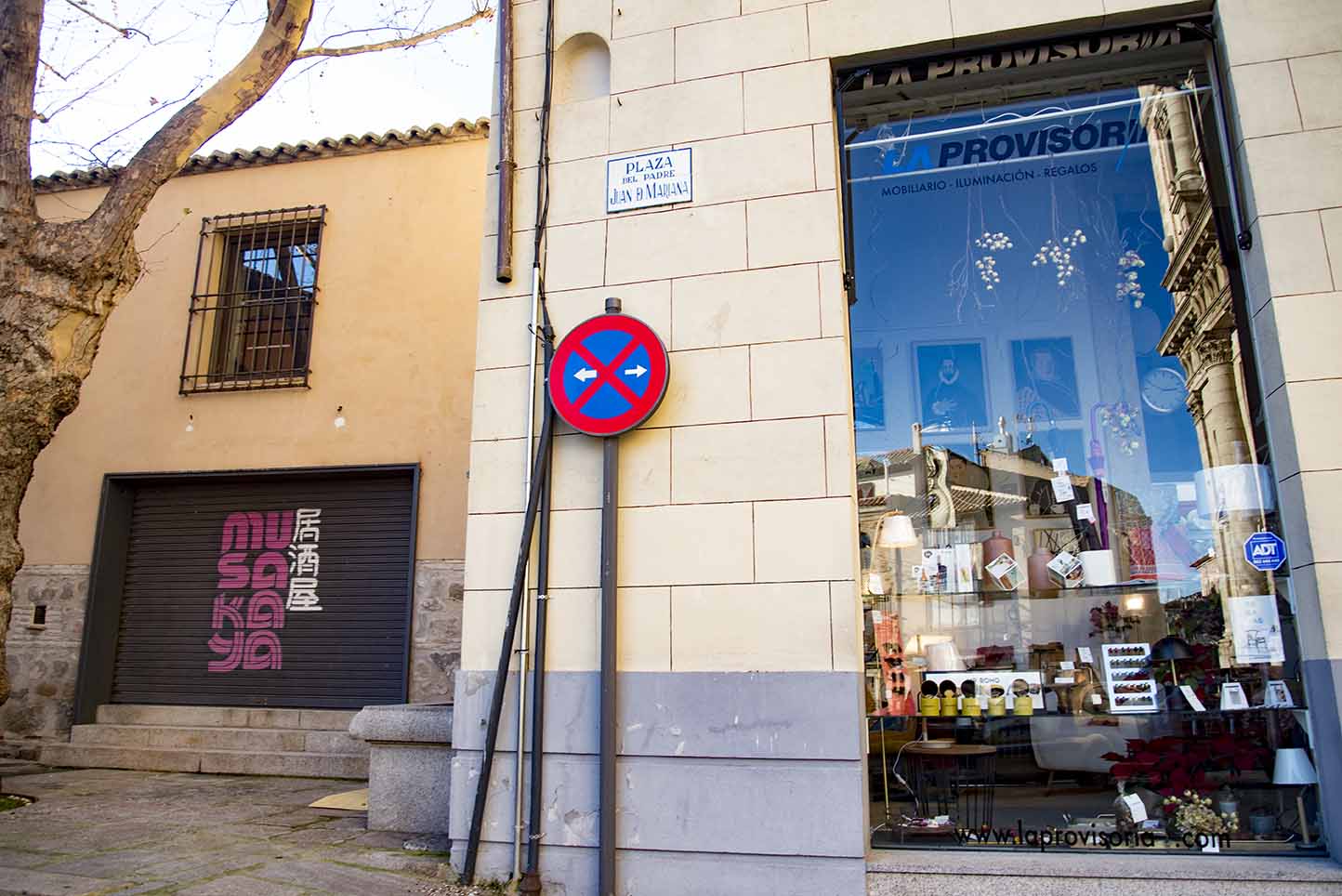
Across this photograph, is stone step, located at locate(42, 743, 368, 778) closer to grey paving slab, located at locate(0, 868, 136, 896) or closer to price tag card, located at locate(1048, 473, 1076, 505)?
grey paving slab, located at locate(0, 868, 136, 896)

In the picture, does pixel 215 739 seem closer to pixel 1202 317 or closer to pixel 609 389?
pixel 609 389

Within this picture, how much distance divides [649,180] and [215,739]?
7.03 metres

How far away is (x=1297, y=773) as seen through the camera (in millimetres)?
4273

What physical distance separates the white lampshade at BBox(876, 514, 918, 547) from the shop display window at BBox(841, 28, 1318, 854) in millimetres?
16

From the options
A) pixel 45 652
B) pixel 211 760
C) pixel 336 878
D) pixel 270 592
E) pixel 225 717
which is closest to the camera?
pixel 336 878

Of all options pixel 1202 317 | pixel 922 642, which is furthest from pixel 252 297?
pixel 1202 317

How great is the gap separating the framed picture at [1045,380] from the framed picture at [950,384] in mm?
214

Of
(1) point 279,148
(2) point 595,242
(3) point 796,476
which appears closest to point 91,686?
(1) point 279,148

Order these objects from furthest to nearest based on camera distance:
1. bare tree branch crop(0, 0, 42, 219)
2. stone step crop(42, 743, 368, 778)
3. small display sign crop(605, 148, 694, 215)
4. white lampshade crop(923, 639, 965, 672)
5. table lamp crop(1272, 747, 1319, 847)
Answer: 1. stone step crop(42, 743, 368, 778)
2. bare tree branch crop(0, 0, 42, 219)
3. small display sign crop(605, 148, 694, 215)
4. white lampshade crop(923, 639, 965, 672)
5. table lamp crop(1272, 747, 1319, 847)

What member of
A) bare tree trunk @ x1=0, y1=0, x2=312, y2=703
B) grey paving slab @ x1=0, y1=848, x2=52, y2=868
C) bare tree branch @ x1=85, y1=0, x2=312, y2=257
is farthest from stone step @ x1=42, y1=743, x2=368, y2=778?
bare tree branch @ x1=85, y1=0, x2=312, y2=257

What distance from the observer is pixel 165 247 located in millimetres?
10031

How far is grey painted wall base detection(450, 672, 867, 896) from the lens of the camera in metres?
4.26

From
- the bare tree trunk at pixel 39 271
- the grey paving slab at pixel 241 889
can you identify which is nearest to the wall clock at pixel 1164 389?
the grey paving slab at pixel 241 889

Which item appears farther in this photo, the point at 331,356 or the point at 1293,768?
the point at 331,356
